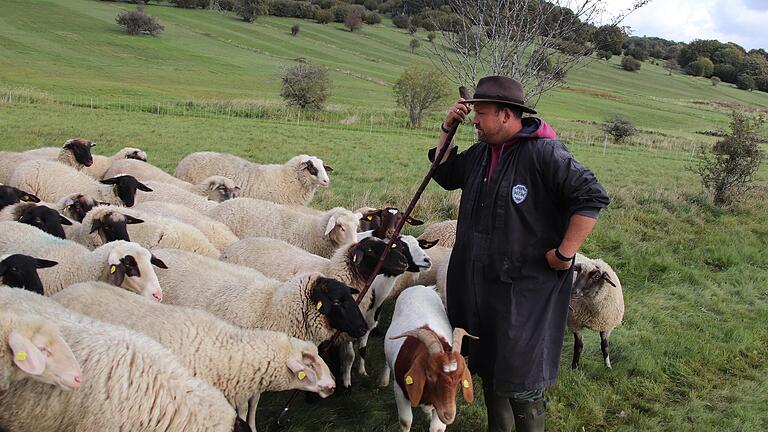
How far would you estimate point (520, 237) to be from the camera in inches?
135

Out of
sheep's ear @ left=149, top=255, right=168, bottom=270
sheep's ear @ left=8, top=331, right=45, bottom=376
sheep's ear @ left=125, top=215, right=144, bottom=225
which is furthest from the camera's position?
sheep's ear @ left=125, top=215, right=144, bottom=225

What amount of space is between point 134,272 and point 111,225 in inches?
60.0

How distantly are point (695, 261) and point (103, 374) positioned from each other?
8.95 meters

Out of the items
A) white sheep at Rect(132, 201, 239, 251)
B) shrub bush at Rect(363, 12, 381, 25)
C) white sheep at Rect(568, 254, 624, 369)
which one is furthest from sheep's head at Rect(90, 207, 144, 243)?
shrub bush at Rect(363, 12, 381, 25)

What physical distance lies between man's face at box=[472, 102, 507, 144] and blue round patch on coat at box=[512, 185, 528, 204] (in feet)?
1.03

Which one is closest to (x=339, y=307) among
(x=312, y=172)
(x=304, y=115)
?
(x=312, y=172)

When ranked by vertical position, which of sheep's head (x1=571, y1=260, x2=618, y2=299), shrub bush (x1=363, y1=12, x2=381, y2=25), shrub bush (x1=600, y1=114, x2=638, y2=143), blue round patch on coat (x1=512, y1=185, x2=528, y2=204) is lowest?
sheep's head (x1=571, y1=260, x2=618, y2=299)

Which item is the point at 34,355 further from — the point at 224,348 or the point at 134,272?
the point at 134,272

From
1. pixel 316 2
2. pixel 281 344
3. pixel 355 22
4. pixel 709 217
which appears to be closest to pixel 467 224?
pixel 281 344

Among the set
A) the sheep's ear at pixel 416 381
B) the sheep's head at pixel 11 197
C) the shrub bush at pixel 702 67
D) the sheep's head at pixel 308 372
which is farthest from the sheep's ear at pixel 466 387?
the shrub bush at pixel 702 67

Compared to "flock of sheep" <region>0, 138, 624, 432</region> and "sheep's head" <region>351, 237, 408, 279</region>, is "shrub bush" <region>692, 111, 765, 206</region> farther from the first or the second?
"sheep's head" <region>351, 237, 408, 279</region>

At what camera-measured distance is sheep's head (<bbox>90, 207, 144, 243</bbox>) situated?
20.3ft

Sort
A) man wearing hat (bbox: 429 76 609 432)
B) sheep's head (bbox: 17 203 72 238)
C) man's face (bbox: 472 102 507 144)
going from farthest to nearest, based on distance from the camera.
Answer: sheep's head (bbox: 17 203 72 238) → man's face (bbox: 472 102 507 144) → man wearing hat (bbox: 429 76 609 432)

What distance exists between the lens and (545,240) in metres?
3.42
